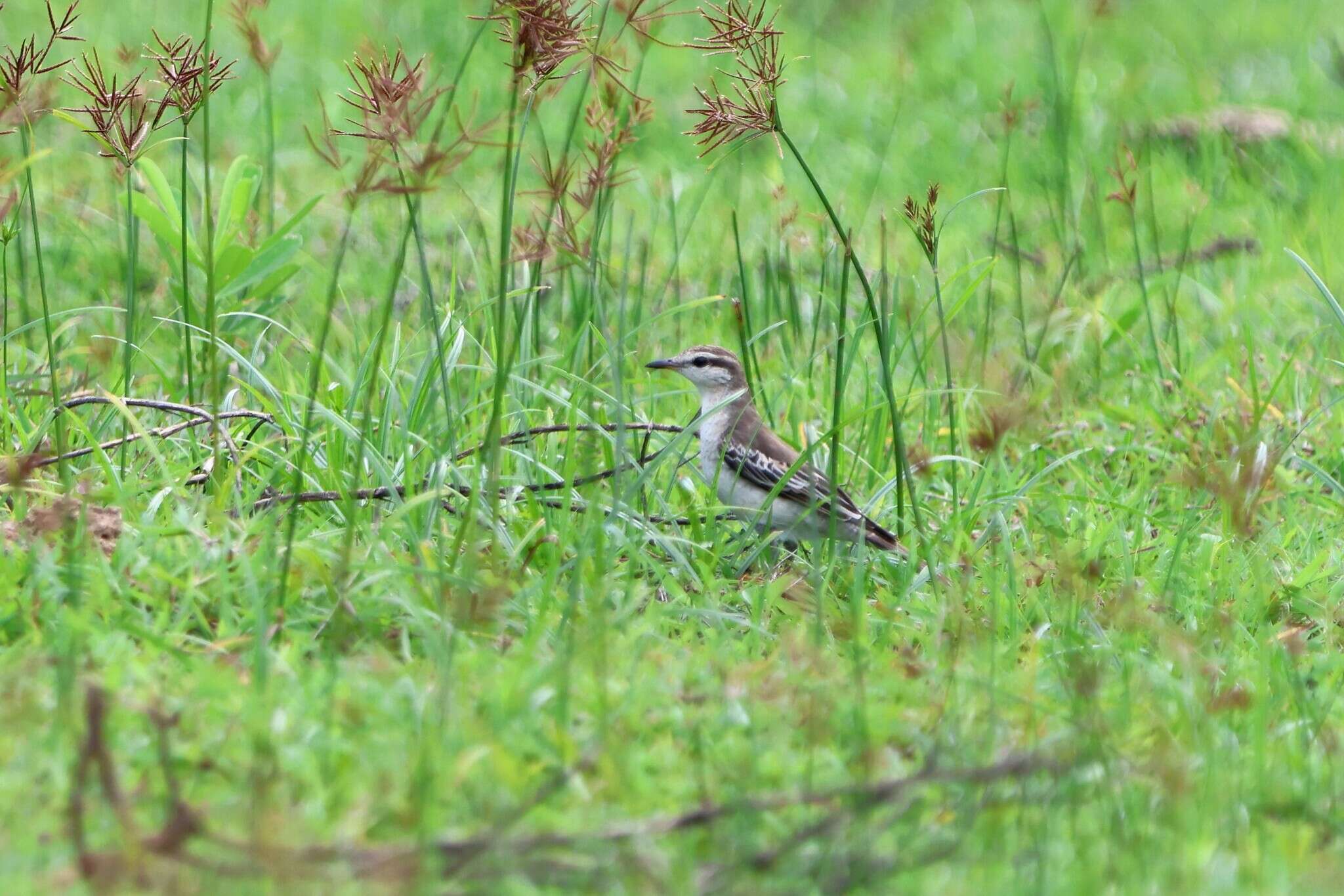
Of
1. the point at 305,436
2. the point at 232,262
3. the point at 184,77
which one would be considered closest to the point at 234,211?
the point at 232,262

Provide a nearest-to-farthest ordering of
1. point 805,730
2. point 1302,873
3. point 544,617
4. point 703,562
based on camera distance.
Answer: point 1302,873 < point 805,730 < point 544,617 < point 703,562

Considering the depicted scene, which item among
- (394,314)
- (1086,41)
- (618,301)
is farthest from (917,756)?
(1086,41)

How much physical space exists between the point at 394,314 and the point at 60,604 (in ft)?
11.7

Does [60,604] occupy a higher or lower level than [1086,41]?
lower

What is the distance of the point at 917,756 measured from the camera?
3.30 metres

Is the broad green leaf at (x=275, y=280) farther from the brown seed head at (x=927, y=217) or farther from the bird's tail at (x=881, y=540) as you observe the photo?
the brown seed head at (x=927, y=217)

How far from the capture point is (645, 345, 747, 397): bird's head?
19.0ft

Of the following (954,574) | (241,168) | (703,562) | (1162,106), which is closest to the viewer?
(954,574)

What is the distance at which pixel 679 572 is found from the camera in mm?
4508

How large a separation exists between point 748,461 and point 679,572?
0.99m

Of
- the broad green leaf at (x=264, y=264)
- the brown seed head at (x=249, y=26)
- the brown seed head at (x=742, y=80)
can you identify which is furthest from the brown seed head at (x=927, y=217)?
the broad green leaf at (x=264, y=264)

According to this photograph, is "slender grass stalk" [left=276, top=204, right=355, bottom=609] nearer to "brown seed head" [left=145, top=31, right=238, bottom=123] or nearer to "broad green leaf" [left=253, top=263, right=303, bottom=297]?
"brown seed head" [left=145, top=31, right=238, bottom=123]

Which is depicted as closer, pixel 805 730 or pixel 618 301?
pixel 805 730

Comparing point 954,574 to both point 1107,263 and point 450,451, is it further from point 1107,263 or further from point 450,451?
point 1107,263
